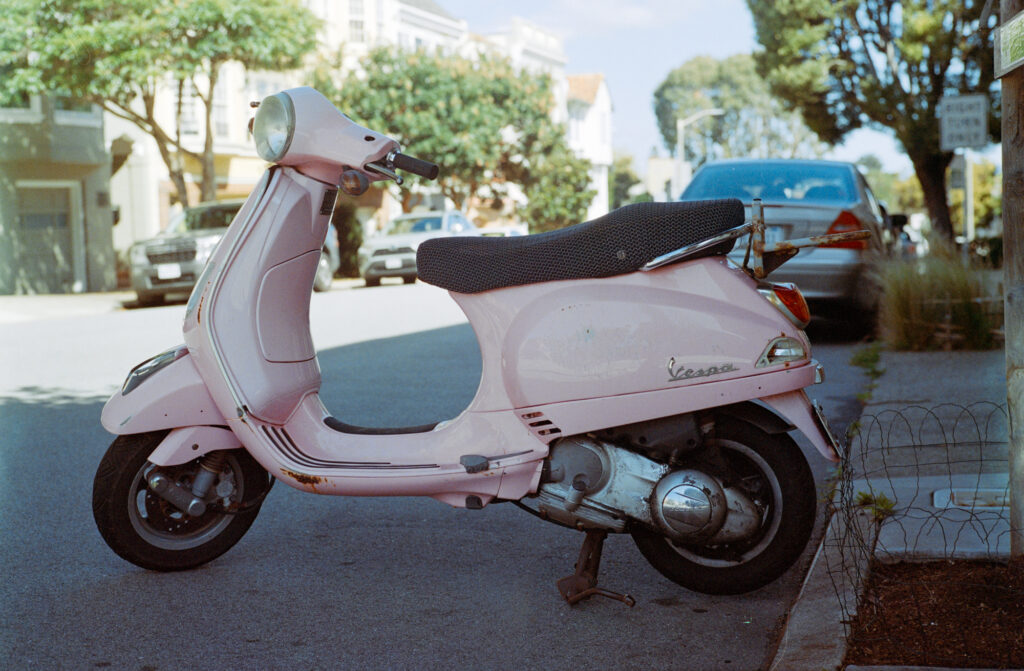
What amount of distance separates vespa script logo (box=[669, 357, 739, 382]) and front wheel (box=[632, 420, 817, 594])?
0.19m

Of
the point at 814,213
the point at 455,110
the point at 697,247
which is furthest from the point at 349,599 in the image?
the point at 455,110

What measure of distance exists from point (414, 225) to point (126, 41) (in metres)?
7.04

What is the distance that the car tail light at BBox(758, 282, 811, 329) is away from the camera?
384 cm

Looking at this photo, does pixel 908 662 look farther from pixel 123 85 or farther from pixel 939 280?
pixel 123 85

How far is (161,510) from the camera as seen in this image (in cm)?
429

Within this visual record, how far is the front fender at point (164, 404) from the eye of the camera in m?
4.14

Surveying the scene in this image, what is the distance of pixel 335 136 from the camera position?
4137mm

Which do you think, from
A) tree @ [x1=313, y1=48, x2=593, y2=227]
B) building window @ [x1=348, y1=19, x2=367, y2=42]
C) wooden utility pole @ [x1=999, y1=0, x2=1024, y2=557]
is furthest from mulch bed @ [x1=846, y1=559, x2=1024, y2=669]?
building window @ [x1=348, y1=19, x2=367, y2=42]

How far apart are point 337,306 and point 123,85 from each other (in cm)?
804

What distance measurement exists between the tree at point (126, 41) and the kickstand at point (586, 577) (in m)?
19.8

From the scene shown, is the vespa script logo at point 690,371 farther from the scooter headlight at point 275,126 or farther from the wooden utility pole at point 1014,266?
the scooter headlight at point 275,126

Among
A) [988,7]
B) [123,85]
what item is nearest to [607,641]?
[988,7]

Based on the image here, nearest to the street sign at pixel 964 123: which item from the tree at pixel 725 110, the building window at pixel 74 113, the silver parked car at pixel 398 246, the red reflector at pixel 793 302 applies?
the silver parked car at pixel 398 246

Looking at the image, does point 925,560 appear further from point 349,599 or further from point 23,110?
point 23,110
